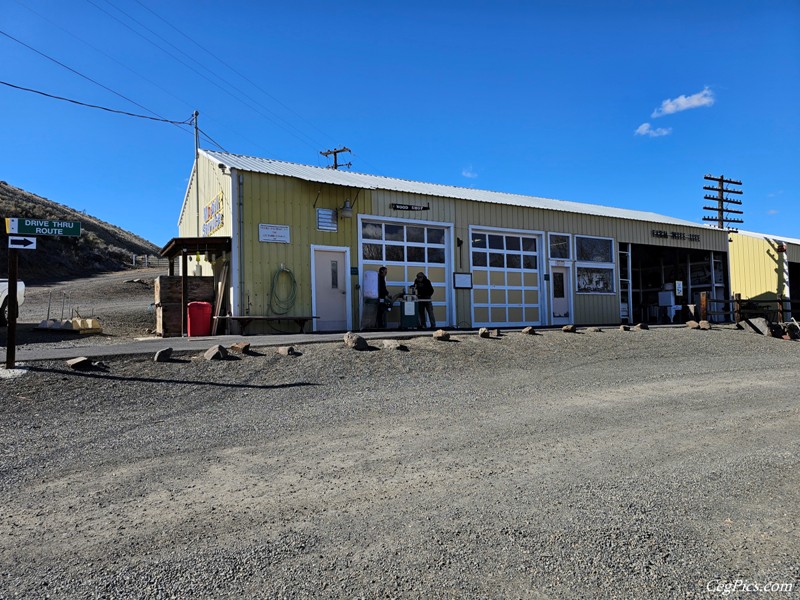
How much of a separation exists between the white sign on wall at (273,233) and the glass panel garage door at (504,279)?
5.81m

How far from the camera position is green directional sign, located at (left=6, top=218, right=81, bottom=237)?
798 cm

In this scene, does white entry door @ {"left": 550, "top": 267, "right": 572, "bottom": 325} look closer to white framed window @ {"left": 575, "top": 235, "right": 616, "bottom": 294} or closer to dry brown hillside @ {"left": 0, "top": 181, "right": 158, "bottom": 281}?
white framed window @ {"left": 575, "top": 235, "right": 616, "bottom": 294}

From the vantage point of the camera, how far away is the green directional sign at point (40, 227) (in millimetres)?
7980

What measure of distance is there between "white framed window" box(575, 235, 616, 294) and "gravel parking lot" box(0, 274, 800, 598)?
11194 mm

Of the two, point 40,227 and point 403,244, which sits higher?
point 403,244

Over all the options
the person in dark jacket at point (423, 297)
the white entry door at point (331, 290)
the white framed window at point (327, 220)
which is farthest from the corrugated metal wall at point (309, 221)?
the person in dark jacket at point (423, 297)

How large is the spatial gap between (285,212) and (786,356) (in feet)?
40.0

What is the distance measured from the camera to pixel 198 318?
13250 mm

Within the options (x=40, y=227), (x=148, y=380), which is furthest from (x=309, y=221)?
(x=148, y=380)

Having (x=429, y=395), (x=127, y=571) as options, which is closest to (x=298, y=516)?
(x=127, y=571)

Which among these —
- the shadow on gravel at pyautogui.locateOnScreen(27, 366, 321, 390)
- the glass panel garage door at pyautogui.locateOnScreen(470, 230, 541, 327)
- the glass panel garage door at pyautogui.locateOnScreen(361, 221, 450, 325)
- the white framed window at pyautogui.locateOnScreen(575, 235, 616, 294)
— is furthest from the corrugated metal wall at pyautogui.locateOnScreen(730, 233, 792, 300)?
the shadow on gravel at pyautogui.locateOnScreen(27, 366, 321, 390)

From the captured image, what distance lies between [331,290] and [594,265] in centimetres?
987

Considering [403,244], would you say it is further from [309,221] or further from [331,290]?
[309,221]

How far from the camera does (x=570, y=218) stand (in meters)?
19.3
